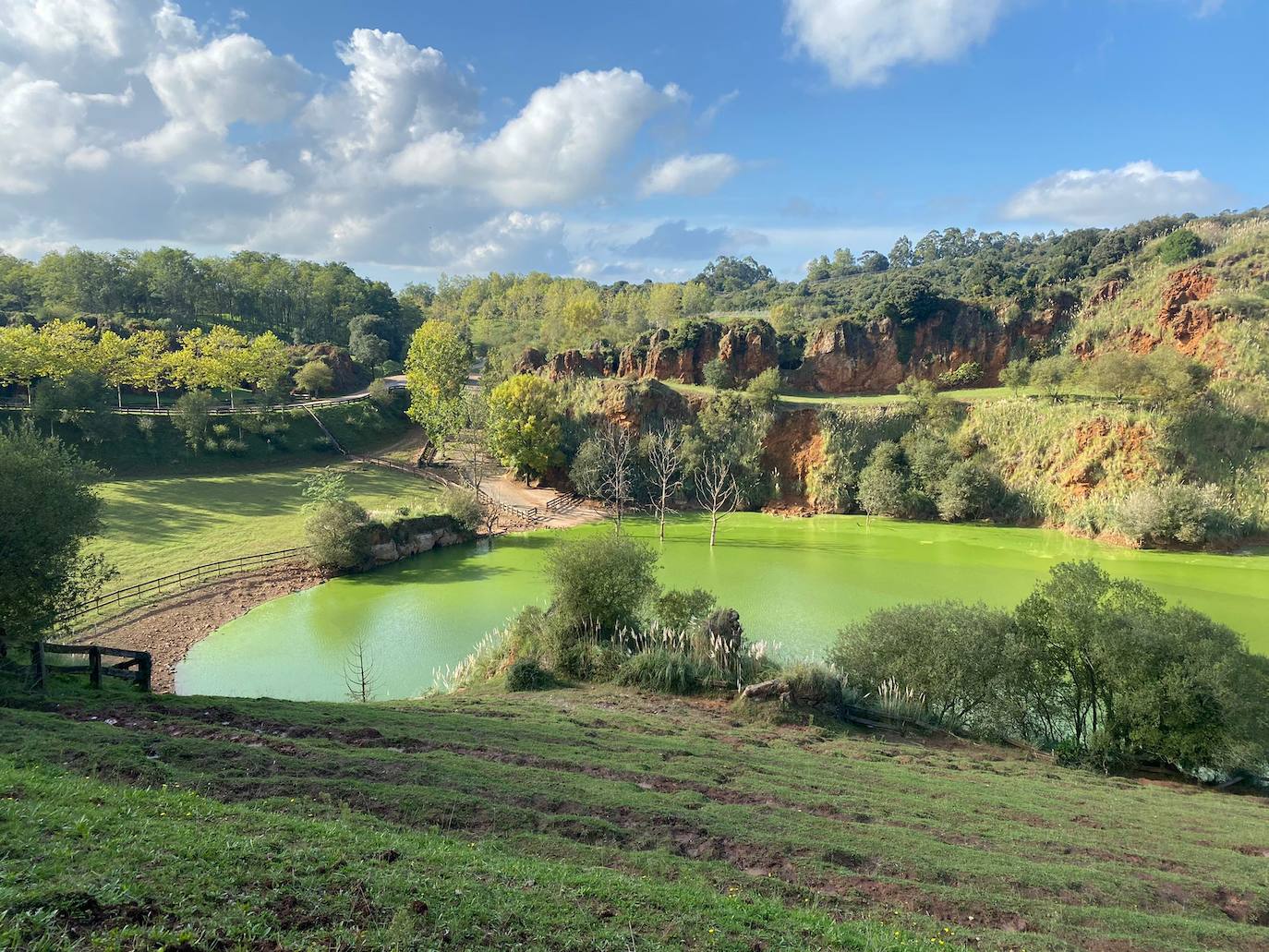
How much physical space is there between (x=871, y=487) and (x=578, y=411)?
22107 millimetres

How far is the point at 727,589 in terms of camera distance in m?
27.5

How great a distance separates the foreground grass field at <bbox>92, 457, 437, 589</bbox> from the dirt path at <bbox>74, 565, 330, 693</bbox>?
245 centimetres

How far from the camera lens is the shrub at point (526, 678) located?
57.1 feet

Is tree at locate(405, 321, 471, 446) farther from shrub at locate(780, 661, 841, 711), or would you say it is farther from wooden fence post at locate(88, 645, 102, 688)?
shrub at locate(780, 661, 841, 711)

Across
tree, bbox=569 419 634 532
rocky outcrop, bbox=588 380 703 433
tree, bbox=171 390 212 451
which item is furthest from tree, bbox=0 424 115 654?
rocky outcrop, bbox=588 380 703 433

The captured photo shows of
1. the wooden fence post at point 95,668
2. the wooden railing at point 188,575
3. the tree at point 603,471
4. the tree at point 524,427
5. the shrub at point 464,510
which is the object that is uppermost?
the tree at point 524,427

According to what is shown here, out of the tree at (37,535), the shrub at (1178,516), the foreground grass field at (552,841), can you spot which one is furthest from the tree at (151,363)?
the shrub at (1178,516)

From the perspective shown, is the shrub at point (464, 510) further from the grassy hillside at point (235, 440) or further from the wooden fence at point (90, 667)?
the wooden fence at point (90, 667)

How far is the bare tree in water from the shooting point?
17594 mm

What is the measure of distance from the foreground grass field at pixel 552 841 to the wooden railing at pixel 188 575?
49.3 ft

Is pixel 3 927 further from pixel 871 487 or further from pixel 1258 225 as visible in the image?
pixel 1258 225

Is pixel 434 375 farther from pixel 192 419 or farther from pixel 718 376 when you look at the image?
pixel 718 376

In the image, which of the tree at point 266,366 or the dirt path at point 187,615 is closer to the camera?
the dirt path at point 187,615

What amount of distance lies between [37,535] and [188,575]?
568 inches
